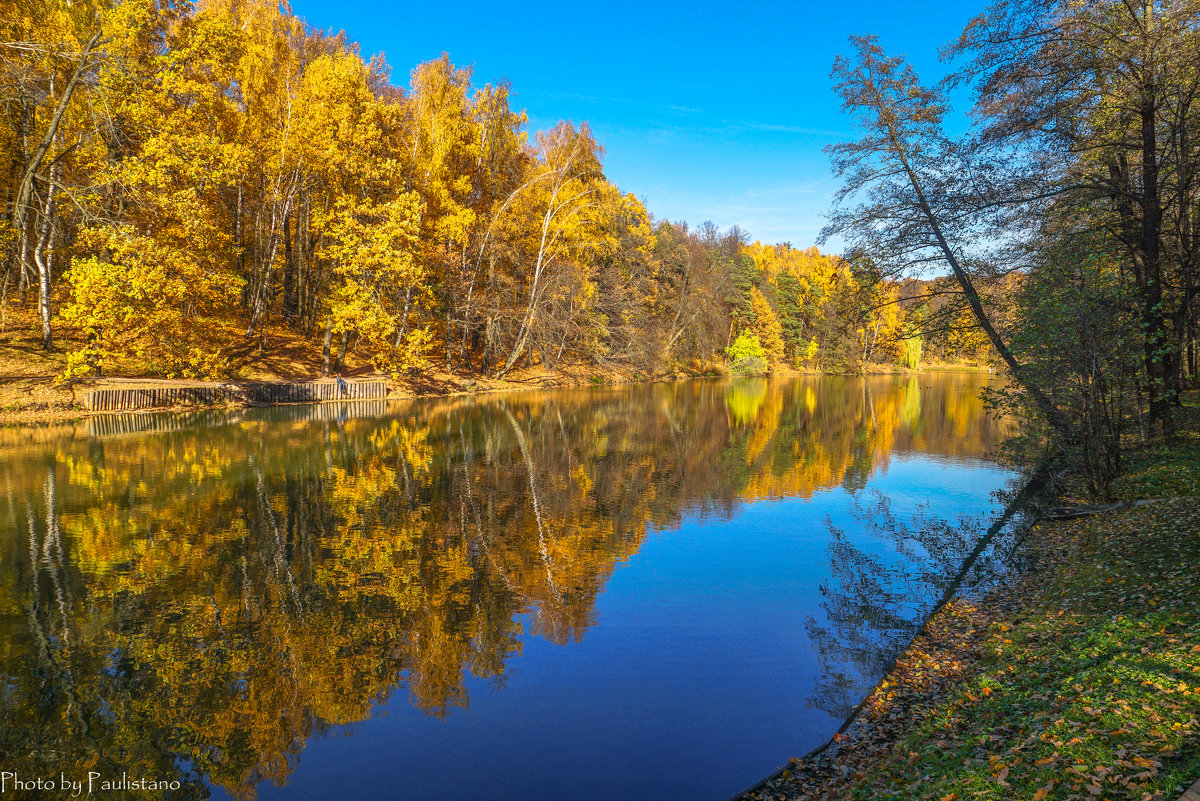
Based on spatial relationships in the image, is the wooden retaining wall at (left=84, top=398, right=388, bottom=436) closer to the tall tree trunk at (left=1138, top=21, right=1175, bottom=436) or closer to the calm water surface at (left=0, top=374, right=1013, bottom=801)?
the calm water surface at (left=0, top=374, right=1013, bottom=801)

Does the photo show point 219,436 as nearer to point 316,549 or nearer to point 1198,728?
point 316,549

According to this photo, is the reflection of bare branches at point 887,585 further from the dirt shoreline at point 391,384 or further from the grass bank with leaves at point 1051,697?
the dirt shoreline at point 391,384

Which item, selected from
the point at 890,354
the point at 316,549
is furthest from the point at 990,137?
the point at 890,354

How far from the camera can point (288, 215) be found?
42.2 metres

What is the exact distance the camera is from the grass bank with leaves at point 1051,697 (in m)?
4.43

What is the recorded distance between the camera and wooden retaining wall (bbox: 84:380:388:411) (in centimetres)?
2600

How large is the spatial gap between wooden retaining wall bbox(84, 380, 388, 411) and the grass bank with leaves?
2940 cm

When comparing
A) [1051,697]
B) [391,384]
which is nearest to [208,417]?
[391,384]

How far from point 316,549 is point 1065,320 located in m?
14.0

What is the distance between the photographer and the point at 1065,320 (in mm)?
12031

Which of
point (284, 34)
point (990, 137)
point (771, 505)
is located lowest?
point (771, 505)

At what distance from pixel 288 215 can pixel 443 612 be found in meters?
40.8

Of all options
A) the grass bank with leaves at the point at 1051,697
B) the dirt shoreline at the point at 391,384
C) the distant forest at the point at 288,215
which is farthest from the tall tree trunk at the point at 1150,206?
the dirt shoreline at the point at 391,384

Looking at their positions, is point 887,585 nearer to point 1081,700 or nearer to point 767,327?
point 1081,700
